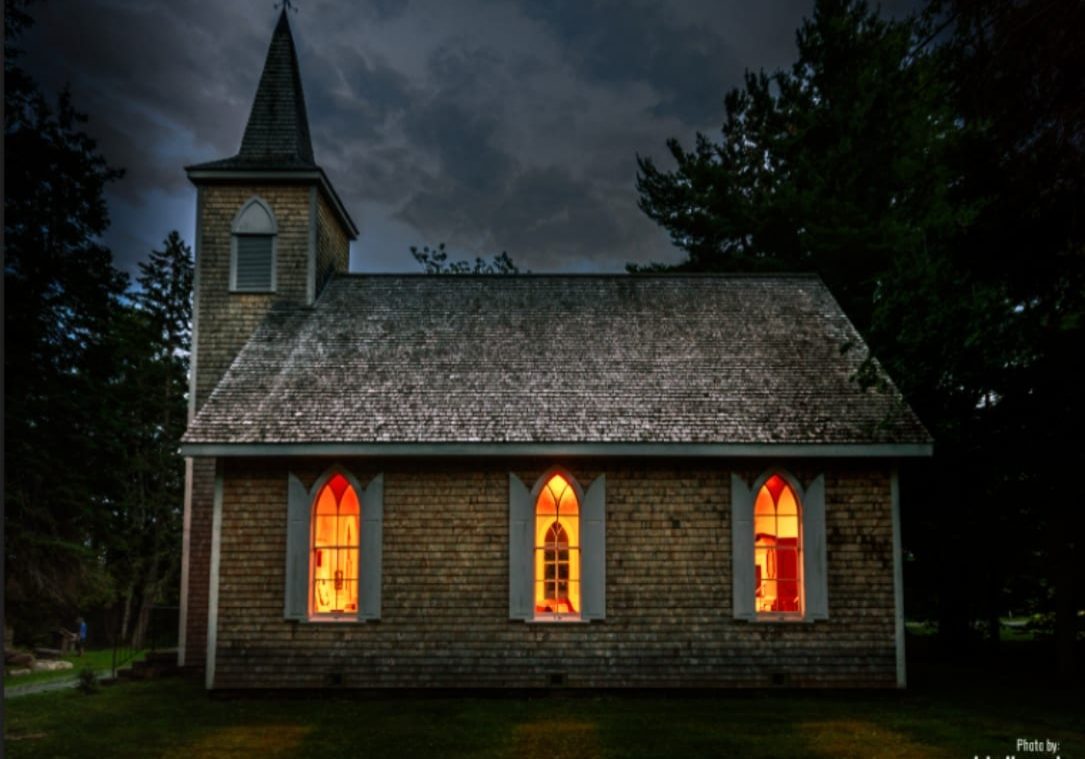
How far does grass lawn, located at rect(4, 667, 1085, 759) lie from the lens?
416 inches

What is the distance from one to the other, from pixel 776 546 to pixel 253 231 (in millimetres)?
11748

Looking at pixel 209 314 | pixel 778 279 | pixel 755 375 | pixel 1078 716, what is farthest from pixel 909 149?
pixel 209 314

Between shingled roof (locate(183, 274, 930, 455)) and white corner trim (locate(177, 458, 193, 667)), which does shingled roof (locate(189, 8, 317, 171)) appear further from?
white corner trim (locate(177, 458, 193, 667))

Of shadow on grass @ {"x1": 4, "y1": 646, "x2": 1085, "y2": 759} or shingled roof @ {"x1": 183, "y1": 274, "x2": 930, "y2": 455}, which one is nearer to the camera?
shadow on grass @ {"x1": 4, "y1": 646, "x2": 1085, "y2": 759}

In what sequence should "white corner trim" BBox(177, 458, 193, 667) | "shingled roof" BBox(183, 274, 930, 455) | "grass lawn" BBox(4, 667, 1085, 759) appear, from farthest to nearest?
Result: "white corner trim" BBox(177, 458, 193, 667)
"shingled roof" BBox(183, 274, 930, 455)
"grass lawn" BBox(4, 667, 1085, 759)

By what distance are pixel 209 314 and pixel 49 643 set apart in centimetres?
1978

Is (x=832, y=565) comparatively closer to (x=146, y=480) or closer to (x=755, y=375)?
(x=755, y=375)

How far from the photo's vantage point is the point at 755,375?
15820 millimetres

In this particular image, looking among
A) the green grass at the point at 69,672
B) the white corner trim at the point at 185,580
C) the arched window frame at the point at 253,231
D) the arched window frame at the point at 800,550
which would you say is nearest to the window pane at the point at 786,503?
the arched window frame at the point at 800,550

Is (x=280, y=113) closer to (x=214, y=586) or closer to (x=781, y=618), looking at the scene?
(x=214, y=586)

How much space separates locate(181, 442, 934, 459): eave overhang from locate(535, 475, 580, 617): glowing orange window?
0.78m

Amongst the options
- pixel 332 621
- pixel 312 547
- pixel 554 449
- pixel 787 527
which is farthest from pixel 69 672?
pixel 787 527

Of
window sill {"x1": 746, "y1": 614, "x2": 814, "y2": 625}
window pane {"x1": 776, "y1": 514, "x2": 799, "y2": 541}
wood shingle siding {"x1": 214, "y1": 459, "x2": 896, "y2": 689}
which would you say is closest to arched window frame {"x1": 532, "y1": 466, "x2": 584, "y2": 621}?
wood shingle siding {"x1": 214, "y1": 459, "x2": 896, "y2": 689}

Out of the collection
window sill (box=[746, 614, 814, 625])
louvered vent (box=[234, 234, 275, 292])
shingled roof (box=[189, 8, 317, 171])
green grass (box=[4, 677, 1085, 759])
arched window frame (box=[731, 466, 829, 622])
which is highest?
shingled roof (box=[189, 8, 317, 171])
